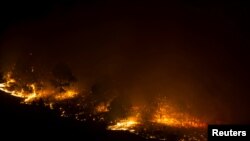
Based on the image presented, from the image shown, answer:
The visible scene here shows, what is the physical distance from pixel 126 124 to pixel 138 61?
16.8 feet

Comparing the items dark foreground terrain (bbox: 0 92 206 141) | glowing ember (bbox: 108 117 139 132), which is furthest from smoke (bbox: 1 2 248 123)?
dark foreground terrain (bbox: 0 92 206 141)

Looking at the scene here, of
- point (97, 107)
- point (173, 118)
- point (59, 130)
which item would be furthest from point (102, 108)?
point (173, 118)

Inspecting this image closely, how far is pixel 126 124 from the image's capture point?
1288cm

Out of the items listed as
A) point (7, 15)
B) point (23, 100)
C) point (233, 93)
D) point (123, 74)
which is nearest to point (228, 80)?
point (233, 93)

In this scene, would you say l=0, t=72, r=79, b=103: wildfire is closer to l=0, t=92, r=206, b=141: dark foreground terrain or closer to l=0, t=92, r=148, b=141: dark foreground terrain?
l=0, t=92, r=148, b=141: dark foreground terrain

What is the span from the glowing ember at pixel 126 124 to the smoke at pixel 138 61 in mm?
756

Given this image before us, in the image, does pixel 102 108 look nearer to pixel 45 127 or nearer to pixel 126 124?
pixel 126 124

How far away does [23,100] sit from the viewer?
50.1 feet

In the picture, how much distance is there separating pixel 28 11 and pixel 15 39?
2065 millimetres

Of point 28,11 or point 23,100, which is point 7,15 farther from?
point 23,100

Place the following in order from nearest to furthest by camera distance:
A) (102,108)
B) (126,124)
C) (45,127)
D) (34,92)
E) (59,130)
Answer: (59,130) < (45,127) < (126,124) < (102,108) < (34,92)

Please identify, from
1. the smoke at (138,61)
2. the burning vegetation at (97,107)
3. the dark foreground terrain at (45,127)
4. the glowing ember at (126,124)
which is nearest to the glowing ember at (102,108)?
the burning vegetation at (97,107)

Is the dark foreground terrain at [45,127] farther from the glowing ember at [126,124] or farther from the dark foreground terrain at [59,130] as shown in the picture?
the glowing ember at [126,124]

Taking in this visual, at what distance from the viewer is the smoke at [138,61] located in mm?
14570
